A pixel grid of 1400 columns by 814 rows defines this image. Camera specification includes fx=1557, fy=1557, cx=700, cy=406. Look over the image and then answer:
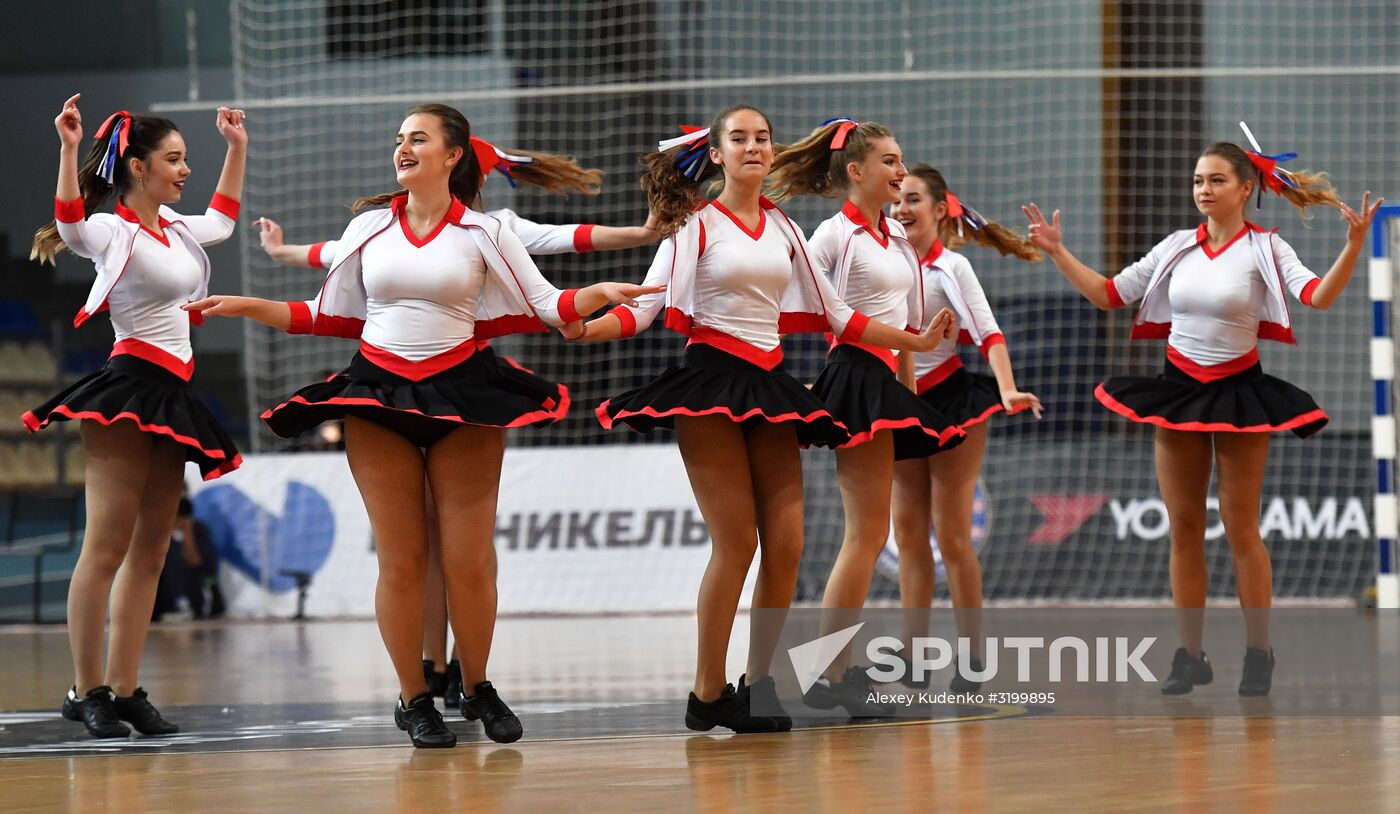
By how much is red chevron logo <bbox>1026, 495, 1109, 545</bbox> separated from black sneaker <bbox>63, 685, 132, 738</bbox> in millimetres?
5875

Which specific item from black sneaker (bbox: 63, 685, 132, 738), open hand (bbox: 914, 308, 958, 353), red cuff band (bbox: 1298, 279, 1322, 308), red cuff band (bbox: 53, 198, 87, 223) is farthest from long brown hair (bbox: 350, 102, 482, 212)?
red cuff band (bbox: 1298, 279, 1322, 308)

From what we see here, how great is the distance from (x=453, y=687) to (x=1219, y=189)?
2.71 metres

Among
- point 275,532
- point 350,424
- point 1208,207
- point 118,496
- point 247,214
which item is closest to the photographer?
point 350,424

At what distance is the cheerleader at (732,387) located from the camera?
3.68 m

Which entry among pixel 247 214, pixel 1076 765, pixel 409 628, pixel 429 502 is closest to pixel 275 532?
pixel 247 214

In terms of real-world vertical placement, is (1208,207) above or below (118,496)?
above

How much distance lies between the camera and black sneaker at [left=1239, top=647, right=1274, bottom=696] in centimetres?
447

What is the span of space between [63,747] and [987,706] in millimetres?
2371

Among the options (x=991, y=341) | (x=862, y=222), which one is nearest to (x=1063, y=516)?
(x=991, y=341)

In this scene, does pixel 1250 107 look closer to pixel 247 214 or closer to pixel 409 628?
pixel 247 214

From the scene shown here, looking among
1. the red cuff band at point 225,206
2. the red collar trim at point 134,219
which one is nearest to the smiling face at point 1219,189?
the red cuff band at point 225,206

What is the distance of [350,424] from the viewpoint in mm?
3562

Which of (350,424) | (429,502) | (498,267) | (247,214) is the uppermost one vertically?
(247,214)

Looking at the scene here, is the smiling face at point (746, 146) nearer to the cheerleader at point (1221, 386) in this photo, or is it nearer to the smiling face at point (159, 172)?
the cheerleader at point (1221, 386)
